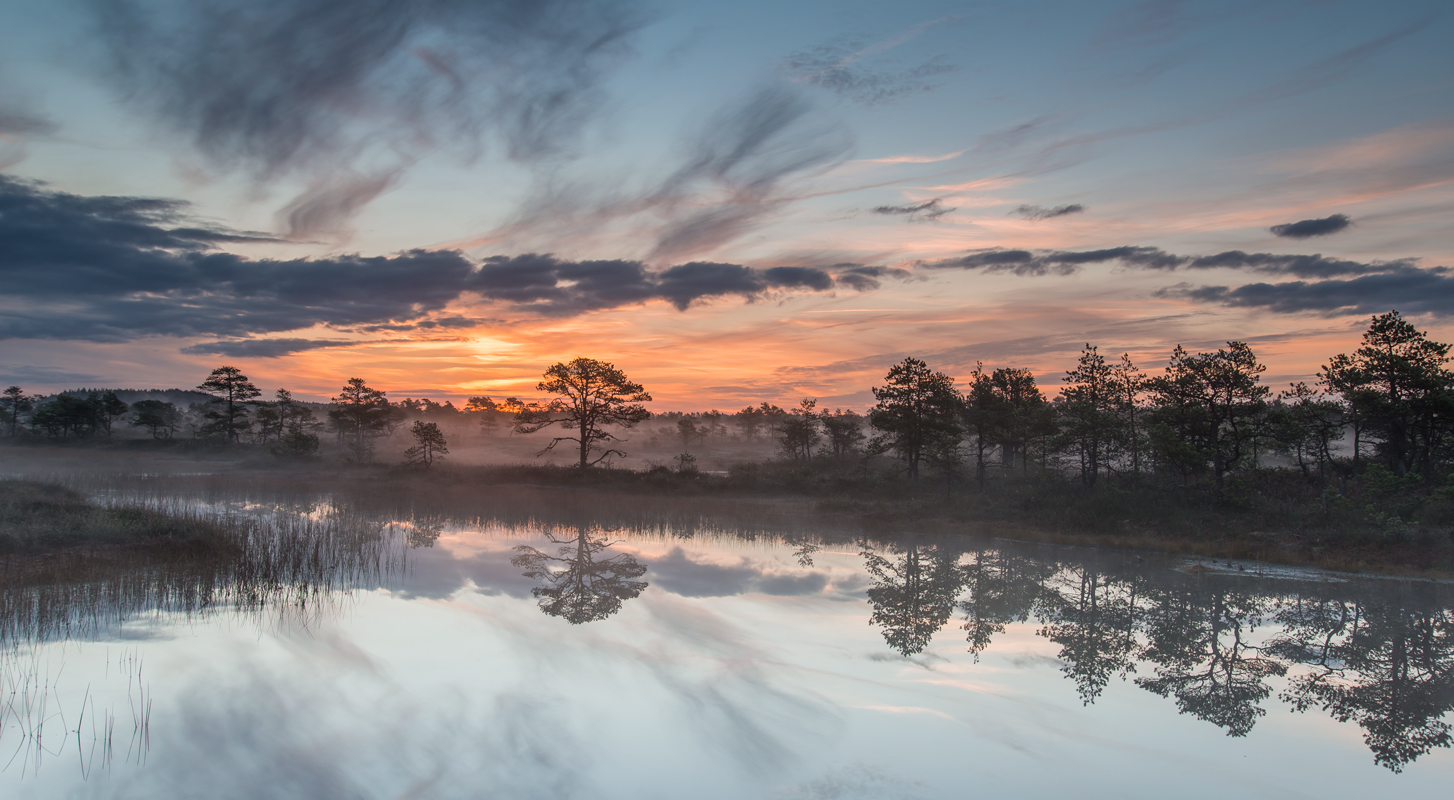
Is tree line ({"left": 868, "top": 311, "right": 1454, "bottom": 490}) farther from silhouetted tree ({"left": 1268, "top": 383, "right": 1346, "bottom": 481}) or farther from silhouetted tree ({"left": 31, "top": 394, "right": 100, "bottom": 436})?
silhouetted tree ({"left": 31, "top": 394, "right": 100, "bottom": 436})

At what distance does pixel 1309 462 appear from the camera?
97.1 ft

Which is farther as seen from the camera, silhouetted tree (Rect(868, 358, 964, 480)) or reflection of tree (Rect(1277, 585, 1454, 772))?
silhouetted tree (Rect(868, 358, 964, 480))

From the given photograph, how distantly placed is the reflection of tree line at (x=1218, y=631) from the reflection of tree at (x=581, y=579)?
5.89 m

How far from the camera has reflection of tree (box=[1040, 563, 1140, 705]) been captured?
11109 mm

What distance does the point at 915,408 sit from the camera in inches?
1443

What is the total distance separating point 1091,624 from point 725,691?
8796 millimetres

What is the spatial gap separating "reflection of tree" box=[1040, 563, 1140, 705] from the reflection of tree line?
37mm

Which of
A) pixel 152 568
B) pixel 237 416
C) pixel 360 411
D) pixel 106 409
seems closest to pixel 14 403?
pixel 106 409

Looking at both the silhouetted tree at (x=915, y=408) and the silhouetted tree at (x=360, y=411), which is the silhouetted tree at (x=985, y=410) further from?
the silhouetted tree at (x=360, y=411)

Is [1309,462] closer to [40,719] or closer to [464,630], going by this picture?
[464,630]

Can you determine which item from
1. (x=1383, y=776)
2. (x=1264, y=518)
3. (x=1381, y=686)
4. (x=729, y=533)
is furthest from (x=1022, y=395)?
(x=1383, y=776)

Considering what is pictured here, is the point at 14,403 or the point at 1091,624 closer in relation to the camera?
the point at 1091,624

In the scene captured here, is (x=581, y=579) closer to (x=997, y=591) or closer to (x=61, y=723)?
(x=61, y=723)

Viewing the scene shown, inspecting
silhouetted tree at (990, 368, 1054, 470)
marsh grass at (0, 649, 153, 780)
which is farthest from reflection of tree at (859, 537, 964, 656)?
silhouetted tree at (990, 368, 1054, 470)
